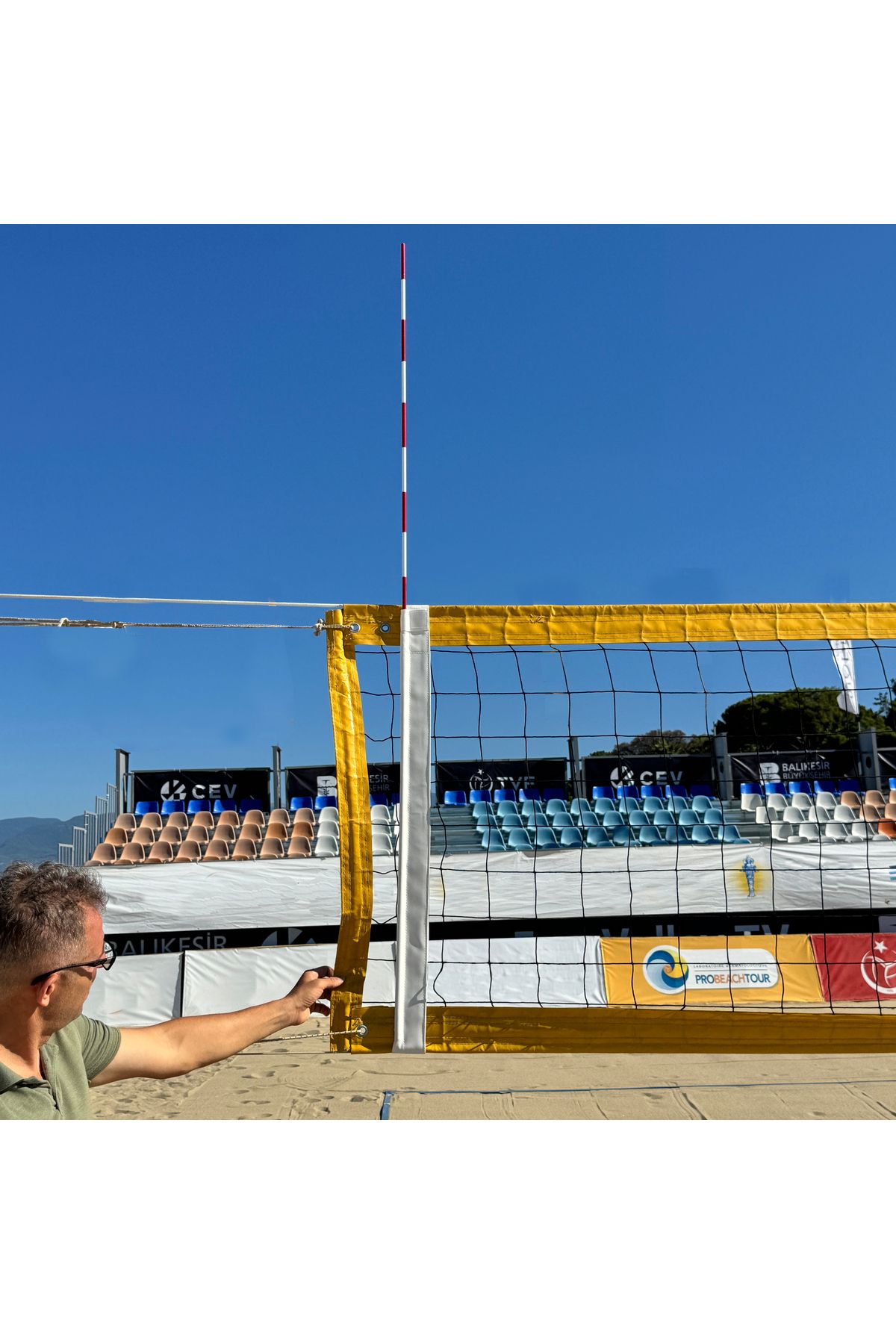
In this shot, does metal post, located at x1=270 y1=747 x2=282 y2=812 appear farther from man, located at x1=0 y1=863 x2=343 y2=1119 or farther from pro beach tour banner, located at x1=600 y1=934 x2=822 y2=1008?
man, located at x1=0 y1=863 x2=343 y2=1119

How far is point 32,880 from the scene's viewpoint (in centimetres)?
159

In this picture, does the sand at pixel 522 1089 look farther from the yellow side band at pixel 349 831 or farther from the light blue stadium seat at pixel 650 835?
the light blue stadium seat at pixel 650 835

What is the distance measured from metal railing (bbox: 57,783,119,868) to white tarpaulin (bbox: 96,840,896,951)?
204 cm

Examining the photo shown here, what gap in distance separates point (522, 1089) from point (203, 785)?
10.9 metres

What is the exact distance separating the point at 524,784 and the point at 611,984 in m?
5.90

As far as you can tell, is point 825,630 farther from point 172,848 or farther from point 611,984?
point 172,848

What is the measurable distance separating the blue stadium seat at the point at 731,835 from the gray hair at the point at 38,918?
10973mm

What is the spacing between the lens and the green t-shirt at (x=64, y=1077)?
148 cm

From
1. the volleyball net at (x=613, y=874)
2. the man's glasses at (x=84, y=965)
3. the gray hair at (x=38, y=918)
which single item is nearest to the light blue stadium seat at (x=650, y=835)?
the volleyball net at (x=613, y=874)

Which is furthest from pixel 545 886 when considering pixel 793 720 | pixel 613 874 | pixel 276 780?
pixel 793 720

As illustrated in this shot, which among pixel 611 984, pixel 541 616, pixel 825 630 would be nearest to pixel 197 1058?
pixel 541 616

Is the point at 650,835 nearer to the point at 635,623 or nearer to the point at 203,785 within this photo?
the point at 203,785

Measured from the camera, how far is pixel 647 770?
1588 cm

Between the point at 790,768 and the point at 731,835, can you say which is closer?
the point at 731,835
